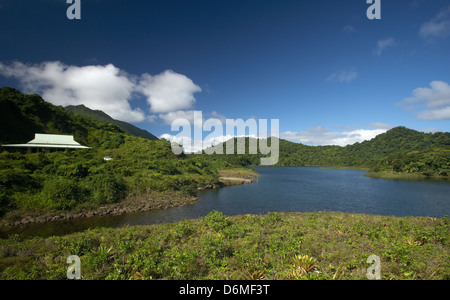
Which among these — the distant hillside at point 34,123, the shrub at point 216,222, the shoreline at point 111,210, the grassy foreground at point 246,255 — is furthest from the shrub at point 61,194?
the distant hillside at point 34,123

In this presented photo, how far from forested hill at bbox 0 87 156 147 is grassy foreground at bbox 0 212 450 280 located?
48.2 metres

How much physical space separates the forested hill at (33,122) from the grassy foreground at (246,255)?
4820cm

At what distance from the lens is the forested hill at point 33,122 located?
148 feet

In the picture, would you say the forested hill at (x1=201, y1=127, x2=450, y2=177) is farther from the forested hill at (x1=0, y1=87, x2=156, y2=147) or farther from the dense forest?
the forested hill at (x1=0, y1=87, x2=156, y2=147)

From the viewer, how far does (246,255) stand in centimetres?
836

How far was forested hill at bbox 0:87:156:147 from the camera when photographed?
148 ft

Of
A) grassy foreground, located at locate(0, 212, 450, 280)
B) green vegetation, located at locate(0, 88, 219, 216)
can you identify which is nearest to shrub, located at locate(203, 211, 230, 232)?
grassy foreground, located at locate(0, 212, 450, 280)

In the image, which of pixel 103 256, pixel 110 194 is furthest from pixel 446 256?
pixel 110 194

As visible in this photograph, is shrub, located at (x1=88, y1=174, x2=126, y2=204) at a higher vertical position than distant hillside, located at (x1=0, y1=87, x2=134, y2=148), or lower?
lower

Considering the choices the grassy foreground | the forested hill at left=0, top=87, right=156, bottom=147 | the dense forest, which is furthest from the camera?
the forested hill at left=0, top=87, right=156, bottom=147

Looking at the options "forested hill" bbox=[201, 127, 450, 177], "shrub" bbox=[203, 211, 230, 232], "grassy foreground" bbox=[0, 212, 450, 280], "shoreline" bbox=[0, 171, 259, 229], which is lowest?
"shoreline" bbox=[0, 171, 259, 229]

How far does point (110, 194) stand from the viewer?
26078mm

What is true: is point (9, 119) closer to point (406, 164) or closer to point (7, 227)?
point (7, 227)

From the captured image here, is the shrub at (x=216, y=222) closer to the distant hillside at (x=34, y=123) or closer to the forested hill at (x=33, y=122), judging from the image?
the distant hillside at (x=34, y=123)
